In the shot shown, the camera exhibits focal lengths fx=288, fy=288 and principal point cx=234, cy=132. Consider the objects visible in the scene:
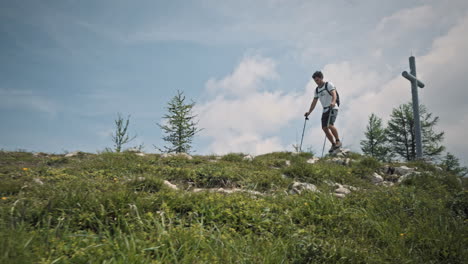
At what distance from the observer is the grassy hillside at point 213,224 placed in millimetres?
2533

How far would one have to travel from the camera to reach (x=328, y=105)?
35.3 feet

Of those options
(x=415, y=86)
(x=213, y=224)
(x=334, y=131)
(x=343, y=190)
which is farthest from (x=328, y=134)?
(x=213, y=224)

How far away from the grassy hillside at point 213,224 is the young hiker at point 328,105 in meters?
4.86

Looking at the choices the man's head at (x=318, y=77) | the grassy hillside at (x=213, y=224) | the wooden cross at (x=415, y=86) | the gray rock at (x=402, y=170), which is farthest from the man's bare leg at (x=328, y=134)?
the grassy hillside at (x=213, y=224)

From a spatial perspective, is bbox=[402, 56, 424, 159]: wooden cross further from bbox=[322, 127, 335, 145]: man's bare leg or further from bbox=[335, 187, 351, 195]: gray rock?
bbox=[335, 187, 351, 195]: gray rock

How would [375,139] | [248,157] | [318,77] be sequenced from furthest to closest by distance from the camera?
[375,139]
[318,77]
[248,157]

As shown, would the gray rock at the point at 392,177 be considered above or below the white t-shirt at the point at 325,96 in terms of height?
below

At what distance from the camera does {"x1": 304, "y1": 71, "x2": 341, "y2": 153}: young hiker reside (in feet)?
34.7

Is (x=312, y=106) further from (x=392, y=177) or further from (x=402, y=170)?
(x=392, y=177)

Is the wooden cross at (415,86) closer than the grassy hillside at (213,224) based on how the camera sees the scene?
No

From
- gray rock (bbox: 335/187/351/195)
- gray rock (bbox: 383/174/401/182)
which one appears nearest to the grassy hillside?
gray rock (bbox: 335/187/351/195)

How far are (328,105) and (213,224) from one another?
27.6 ft

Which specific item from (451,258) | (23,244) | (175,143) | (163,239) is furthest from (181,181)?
(175,143)

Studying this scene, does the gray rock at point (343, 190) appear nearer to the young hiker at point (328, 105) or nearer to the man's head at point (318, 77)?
the young hiker at point (328, 105)
